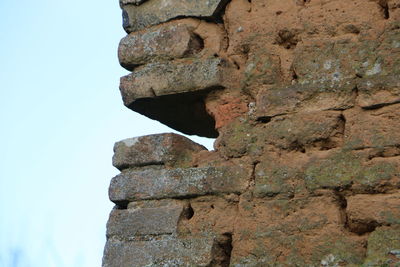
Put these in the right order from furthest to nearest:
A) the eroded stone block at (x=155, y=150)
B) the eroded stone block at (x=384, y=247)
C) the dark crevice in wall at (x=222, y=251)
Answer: the eroded stone block at (x=155, y=150) < the dark crevice in wall at (x=222, y=251) < the eroded stone block at (x=384, y=247)

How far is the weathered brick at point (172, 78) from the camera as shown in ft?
11.0

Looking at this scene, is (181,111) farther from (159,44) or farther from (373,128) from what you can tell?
(373,128)

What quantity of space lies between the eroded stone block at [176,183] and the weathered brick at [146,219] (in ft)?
0.12

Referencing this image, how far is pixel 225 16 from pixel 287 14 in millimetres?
325

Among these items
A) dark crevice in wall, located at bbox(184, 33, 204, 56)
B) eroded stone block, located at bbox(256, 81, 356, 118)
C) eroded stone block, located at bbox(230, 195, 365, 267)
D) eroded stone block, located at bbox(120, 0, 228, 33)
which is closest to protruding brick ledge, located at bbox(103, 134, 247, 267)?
eroded stone block, located at bbox(230, 195, 365, 267)

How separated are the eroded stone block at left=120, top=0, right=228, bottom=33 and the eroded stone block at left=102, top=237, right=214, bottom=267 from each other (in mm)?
1024

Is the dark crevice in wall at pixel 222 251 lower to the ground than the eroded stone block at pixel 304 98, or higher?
lower

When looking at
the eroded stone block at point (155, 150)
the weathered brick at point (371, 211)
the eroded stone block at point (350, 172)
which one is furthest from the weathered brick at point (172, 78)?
the weathered brick at point (371, 211)

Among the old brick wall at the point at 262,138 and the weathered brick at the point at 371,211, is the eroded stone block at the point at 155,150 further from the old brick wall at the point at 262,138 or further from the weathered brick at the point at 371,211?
the weathered brick at the point at 371,211

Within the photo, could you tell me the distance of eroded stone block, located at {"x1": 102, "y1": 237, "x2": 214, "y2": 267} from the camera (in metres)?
3.12

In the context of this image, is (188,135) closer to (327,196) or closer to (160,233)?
(160,233)

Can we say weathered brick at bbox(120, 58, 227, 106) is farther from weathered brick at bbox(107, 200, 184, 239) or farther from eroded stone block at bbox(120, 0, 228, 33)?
weathered brick at bbox(107, 200, 184, 239)

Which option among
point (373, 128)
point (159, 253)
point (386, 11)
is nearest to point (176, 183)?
point (159, 253)

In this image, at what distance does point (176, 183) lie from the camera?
130 inches
